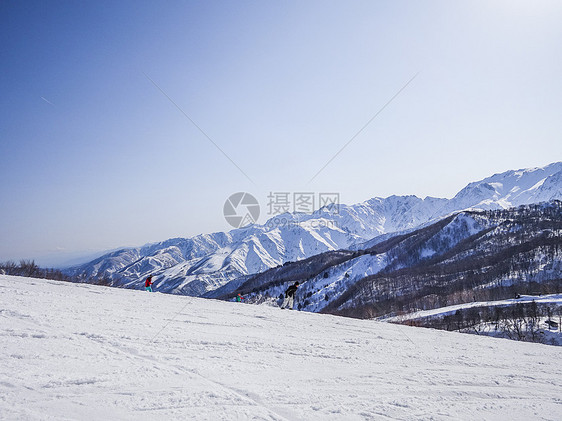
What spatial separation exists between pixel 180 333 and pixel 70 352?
127 inches

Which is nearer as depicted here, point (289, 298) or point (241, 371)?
point (241, 371)

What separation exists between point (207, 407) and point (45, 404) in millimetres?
2534

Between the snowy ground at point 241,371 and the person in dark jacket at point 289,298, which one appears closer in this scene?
the snowy ground at point 241,371

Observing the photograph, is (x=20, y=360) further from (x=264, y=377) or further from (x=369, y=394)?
(x=369, y=394)

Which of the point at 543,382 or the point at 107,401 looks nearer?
the point at 107,401

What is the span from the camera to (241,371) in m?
6.95

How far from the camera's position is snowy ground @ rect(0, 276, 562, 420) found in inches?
204

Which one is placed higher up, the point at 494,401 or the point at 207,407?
the point at 207,407

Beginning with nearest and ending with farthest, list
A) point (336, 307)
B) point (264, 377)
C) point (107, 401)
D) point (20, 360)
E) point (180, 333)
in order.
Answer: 1. point (107, 401)
2. point (20, 360)
3. point (264, 377)
4. point (180, 333)
5. point (336, 307)

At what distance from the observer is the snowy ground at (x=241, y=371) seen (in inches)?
204

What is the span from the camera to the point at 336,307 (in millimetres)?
194250

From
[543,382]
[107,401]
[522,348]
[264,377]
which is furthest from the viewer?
[522,348]

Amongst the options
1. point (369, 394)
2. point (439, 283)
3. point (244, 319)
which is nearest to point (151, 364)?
point (369, 394)

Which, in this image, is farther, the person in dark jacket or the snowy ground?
the person in dark jacket
